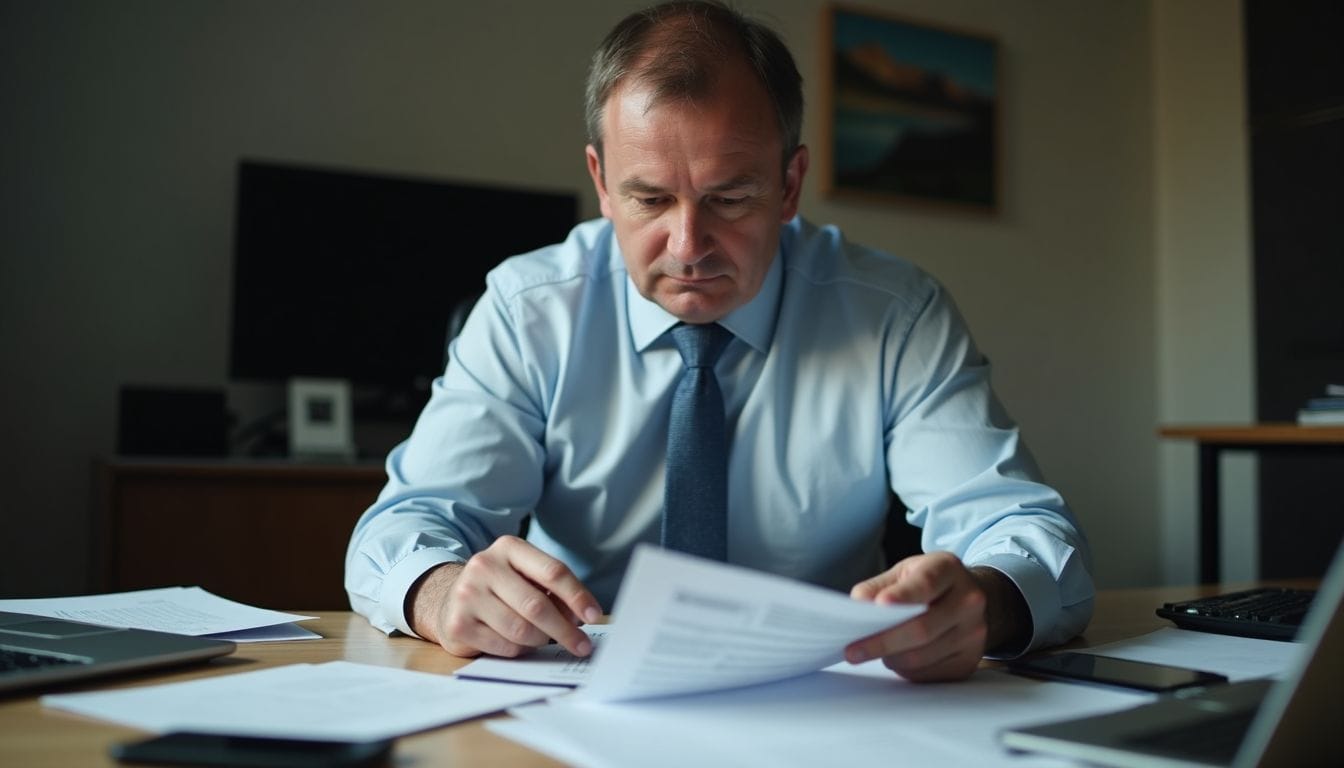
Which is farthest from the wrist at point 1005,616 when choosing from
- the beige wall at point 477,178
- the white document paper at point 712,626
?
the beige wall at point 477,178

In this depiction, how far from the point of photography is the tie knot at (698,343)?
1316mm

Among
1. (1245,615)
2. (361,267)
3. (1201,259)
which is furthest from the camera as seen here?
(1201,259)

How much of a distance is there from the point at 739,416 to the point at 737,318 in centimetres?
12

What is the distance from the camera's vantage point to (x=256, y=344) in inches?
112

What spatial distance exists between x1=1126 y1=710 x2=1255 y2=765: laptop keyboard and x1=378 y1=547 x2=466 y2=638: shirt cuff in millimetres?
600

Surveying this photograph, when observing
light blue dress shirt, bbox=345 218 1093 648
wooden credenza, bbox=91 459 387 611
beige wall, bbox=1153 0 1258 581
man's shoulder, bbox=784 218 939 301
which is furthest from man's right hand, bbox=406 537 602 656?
beige wall, bbox=1153 0 1258 581

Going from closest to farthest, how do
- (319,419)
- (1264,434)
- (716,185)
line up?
(716,185) < (1264,434) < (319,419)

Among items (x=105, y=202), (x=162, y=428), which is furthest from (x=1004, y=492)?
(x=105, y=202)

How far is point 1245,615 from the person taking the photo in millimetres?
995

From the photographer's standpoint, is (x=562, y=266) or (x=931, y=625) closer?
(x=931, y=625)

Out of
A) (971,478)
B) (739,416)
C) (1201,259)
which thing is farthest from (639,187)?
(1201,259)

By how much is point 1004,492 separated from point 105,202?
2.51 metres

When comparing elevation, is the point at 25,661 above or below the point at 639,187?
below

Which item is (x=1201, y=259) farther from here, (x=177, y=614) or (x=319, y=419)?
(x=177, y=614)
